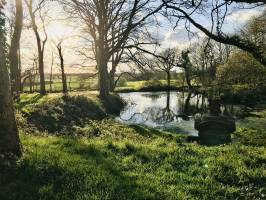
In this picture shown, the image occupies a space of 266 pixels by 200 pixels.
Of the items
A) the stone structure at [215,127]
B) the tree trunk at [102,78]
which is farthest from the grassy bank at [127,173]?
the tree trunk at [102,78]

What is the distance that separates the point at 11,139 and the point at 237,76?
39368 millimetres

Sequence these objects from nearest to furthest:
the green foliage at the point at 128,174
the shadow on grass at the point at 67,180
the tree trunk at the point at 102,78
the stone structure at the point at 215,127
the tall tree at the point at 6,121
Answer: the shadow on grass at the point at 67,180, the green foliage at the point at 128,174, the tall tree at the point at 6,121, the stone structure at the point at 215,127, the tree trunk at the point at 102,78

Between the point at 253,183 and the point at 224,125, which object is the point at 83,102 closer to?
the point at 224,125

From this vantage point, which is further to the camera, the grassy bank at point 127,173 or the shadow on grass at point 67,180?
the grassy bank at point 127,173

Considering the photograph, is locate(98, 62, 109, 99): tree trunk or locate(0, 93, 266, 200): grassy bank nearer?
locate(0, 93, 266, 200): grassy bank

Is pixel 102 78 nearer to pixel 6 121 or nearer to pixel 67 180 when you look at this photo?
pixel 6 121

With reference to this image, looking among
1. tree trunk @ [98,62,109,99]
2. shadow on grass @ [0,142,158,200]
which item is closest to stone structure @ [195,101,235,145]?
tree trunk @ [98,62,109,99]

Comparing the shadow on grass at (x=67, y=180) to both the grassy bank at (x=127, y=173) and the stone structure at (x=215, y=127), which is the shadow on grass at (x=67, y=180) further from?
the stone structure at (x=215, y=127)

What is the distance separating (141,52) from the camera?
4097 centimetres

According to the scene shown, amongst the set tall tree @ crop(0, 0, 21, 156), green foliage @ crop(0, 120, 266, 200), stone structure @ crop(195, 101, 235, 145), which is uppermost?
tall tree @ crop(0, 0, 21, 156)

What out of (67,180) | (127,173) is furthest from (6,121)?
(127,173)

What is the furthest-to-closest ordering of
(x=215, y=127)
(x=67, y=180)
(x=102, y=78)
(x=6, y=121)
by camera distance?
(x=102, y=78) → (x=215, y=127) → (x=6, y=121) → (x=67, y=180)

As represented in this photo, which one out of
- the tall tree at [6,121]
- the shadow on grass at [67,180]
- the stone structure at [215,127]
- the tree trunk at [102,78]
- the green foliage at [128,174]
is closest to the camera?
the shadow on grass at [67,180]

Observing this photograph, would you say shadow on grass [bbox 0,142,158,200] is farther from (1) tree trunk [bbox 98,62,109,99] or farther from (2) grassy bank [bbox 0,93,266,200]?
(1) tree trunk [bbox 98,62,109,99]
